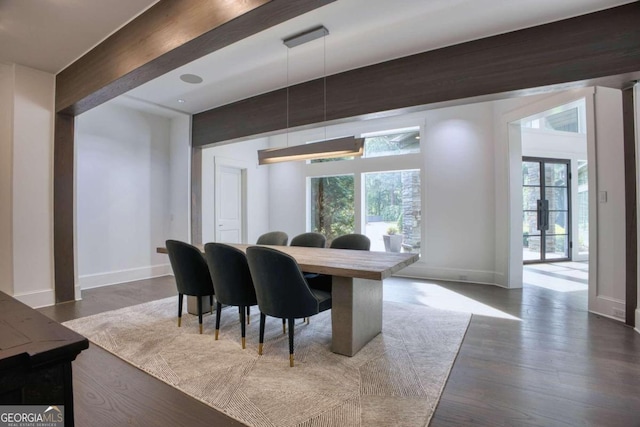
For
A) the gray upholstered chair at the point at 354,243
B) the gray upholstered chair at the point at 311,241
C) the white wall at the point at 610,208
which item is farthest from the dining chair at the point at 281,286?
the white wall at the point at 610,208

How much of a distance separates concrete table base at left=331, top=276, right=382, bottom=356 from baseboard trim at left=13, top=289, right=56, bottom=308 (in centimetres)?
364

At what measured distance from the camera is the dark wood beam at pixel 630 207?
2.99 m

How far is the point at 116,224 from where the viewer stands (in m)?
4.98

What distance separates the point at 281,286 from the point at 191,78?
3.00 meters

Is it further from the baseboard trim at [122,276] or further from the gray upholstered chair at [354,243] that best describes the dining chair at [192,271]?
the baseboard trim at [122,276]

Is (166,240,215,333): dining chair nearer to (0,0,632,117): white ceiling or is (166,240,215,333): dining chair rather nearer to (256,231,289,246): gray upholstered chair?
(256,231,289,246): gray upholstered chair

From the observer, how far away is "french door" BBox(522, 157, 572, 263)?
21.8 feet

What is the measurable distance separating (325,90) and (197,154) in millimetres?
2741

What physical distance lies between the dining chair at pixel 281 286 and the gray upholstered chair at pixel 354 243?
133 centimetres

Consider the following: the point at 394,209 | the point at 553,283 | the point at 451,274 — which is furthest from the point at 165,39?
the point at 553,283

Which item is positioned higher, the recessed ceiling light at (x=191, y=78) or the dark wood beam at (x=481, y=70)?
the recessed ceiling light at (x=191, y=78)

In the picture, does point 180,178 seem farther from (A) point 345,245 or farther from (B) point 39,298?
(A) point 345,245

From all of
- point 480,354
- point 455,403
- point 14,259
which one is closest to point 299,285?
point 455,403

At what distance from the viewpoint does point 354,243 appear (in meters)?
3.66
